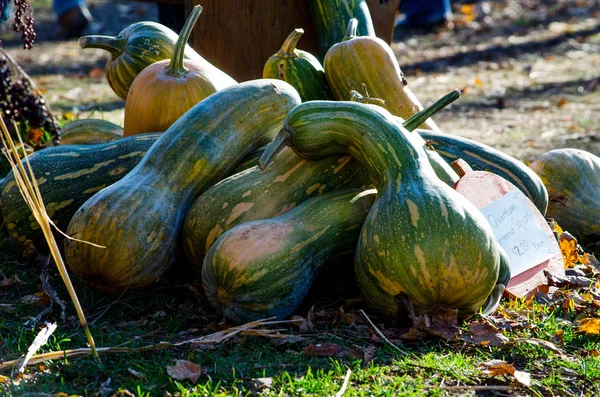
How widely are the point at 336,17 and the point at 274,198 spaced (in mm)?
2265

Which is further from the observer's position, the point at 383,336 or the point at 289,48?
A: the point at 289,48

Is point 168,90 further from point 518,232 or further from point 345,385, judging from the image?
point 345,385

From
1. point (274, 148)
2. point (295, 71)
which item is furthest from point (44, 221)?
point (295, 71)

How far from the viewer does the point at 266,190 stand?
3.34 meters

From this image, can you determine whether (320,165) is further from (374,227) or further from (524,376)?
(524,376)

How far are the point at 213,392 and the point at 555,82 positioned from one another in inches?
267

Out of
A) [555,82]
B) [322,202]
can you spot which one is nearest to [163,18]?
[555,82]

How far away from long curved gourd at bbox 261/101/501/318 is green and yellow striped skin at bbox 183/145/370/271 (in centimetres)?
20

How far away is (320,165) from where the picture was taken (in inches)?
136

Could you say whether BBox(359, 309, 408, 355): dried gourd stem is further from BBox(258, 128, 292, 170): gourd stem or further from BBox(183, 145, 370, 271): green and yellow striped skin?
BBox(258, 128, 292, 170): gourd stem

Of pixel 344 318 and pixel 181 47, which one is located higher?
pixel 181 47

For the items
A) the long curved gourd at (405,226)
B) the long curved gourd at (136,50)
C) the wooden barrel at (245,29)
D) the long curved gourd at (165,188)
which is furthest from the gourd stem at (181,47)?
the wooden barrel at (245,29)

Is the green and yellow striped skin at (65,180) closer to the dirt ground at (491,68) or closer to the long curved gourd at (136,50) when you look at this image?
the long curved gourd at (136,50)

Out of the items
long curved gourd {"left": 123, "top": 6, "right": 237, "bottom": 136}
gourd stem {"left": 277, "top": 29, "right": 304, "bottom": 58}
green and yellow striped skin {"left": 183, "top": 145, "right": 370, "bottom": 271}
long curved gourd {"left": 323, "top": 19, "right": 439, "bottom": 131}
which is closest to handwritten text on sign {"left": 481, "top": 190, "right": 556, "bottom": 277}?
green and yellow striped skin {"left": 183, "top": 145, "right": 370, "bottom": 271}
